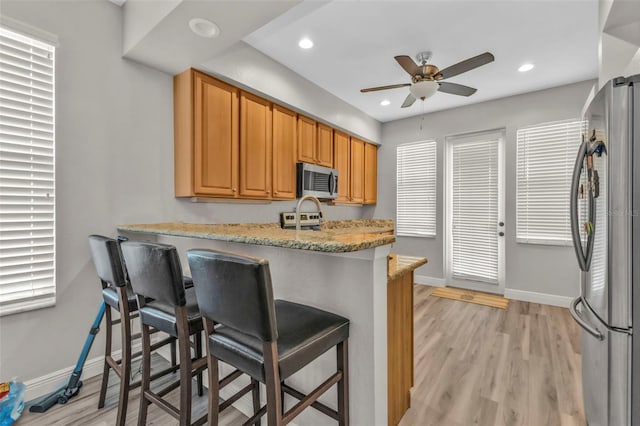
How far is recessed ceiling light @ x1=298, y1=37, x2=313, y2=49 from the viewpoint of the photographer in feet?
8.64

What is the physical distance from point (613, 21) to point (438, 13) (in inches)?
45.7

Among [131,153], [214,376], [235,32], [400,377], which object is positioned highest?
[235,32]

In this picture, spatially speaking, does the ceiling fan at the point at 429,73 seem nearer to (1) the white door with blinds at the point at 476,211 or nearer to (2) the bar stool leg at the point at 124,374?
(1) the white door with blinds at the point at 476,211

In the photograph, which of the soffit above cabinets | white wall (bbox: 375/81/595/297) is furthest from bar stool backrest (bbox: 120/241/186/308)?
white wall (bbox: 375/81/595/297)

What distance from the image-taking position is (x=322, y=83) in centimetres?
354

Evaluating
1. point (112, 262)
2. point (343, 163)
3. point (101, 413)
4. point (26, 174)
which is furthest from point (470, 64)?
point (101, 413)

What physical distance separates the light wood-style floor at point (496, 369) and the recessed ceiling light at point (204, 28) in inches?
106

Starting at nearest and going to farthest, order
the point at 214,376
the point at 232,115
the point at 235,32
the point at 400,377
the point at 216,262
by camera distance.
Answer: the point at 216,262 < the point at 214,376 < the point at 400,377 < the point at 235,32 < the point at 232,115

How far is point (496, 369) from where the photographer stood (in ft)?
7.03

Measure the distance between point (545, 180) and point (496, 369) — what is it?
2.73m

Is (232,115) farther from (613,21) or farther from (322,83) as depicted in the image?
(613,21)

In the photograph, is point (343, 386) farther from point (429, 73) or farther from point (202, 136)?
point (429, 73)

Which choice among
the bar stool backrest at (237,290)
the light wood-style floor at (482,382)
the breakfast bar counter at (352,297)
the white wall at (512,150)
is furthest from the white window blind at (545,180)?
the bar stool backrest at (237,290)

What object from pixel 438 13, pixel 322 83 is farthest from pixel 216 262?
pixel 322 83
